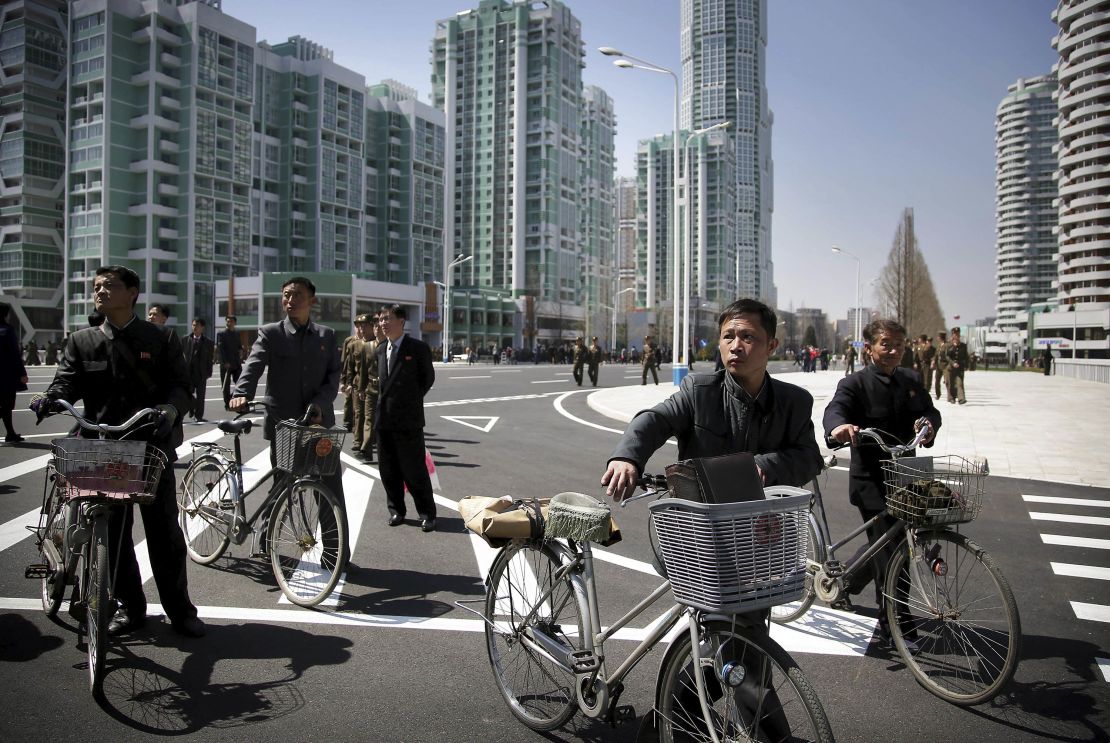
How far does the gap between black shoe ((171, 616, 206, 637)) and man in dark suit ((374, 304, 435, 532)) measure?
2637 millimetres

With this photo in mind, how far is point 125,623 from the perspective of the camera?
4.26 m

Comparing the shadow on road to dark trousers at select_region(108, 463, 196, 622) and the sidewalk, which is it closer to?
dark trousers at select_region(108, 463, 196, 622)

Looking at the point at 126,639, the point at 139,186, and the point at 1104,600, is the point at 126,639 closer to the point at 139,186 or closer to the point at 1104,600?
the point at 1104,600

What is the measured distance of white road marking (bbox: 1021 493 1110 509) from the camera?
8.38 meters

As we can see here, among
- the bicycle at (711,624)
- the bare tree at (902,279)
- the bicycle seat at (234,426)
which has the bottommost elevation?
the bicycle at (711,624)

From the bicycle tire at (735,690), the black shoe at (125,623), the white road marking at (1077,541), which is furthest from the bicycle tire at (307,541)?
the white road marking at (1077,541)

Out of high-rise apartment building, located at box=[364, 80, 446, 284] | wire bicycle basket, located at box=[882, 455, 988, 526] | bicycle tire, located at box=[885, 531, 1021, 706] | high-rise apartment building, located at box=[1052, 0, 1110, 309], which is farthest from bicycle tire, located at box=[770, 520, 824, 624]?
high-rise apartment building, located at box=[1052, 0, 1110, 309]

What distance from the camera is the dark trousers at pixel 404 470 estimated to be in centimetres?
683

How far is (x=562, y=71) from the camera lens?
397 ft

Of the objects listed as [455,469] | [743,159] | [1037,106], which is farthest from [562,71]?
[455,469]

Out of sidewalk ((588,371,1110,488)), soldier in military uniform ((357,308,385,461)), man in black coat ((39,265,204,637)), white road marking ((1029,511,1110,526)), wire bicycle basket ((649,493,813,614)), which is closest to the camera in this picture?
wire bicycle basket ((649,493,813,614))

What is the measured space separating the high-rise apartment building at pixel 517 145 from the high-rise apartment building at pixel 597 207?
828cm

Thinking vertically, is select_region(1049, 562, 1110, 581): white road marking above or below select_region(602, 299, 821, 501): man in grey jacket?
below

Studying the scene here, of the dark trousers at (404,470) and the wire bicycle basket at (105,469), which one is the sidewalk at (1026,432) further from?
the wire bicycle basket at (105,469)
